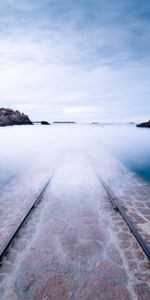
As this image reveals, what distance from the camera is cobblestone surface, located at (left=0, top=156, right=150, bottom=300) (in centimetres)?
404

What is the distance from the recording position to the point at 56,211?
25.2ft

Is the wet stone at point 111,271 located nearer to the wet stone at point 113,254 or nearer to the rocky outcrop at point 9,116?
the wet stone at point 113,254

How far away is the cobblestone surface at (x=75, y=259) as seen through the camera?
13.2 ft

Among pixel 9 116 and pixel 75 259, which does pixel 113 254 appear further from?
pixel 9 116

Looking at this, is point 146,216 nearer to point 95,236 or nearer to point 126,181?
point 95,236

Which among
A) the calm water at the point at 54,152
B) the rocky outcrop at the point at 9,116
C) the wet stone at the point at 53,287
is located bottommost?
the calm water at the point at 54,152

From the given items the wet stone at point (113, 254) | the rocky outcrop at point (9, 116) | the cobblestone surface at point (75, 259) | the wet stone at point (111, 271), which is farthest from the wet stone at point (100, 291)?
the rocky outcrop at point (9, 116)

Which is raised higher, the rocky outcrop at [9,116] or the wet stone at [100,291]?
the rocky outcrop at [9,116]

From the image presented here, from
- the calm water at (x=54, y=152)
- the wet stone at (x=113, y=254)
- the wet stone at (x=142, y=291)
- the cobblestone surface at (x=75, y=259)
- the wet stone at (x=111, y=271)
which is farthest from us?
the calm water at (x=54, y=152)

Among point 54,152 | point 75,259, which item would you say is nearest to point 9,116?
point 54,152

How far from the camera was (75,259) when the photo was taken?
4953 millimetres

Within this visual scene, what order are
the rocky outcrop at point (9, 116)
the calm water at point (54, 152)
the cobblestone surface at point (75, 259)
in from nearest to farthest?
the cobblestone surface at point (75, 259), the calm water at point (54, 152), the rocky outcrop at point (9, 116)

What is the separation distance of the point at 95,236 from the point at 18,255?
7.09 feet

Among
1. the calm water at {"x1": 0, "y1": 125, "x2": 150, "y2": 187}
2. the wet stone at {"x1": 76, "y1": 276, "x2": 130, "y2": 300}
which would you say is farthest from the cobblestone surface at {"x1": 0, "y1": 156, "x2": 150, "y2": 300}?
the calm water at {"x1": 0, "y1": 125, "x2": 150, "y2": 187}
